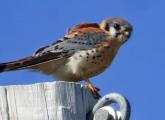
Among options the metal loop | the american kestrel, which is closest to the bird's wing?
the american kestrel

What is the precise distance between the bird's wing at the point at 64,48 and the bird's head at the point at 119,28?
151mm

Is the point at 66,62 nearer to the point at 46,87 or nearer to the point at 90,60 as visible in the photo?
the point at 90,60

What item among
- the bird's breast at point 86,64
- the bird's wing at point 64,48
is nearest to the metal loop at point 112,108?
the bird's wing at point 64,48

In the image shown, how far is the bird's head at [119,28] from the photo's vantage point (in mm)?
6660

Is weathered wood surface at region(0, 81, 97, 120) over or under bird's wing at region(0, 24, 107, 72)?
under

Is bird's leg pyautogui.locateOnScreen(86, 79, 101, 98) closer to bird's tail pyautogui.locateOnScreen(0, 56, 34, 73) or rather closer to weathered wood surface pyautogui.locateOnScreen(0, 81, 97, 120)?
bird's tail pyautogui.locateOnScreen(0, 56, 34, 73)

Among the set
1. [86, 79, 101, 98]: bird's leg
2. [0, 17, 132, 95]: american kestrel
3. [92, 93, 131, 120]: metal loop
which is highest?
[0, 17, 132, 95]: american kestrel

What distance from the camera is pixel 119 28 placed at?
6.70 m

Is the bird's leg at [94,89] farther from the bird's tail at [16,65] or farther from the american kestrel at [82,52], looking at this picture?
the bird's tail at [16,65]

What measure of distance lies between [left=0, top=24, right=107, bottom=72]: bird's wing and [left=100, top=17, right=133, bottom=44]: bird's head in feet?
0.50

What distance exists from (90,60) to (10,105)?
3.06m

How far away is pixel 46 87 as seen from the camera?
3160 millimetres

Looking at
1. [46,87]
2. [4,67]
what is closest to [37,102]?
[46,87]

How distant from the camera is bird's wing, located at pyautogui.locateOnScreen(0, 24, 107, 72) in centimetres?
547
